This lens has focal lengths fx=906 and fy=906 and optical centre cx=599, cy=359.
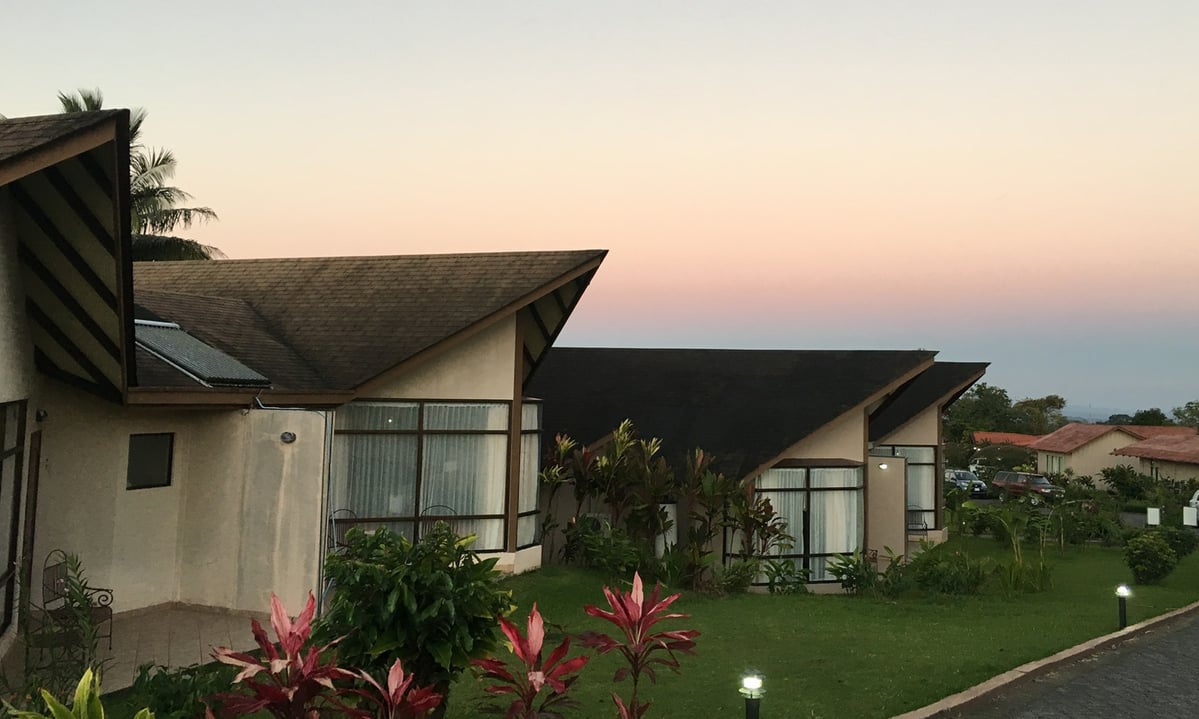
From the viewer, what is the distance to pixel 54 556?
11.5 m

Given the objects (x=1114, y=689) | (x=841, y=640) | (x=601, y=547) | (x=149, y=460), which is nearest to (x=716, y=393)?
(x=601, y=547)

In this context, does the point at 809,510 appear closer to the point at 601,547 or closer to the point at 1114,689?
the point at 601,547

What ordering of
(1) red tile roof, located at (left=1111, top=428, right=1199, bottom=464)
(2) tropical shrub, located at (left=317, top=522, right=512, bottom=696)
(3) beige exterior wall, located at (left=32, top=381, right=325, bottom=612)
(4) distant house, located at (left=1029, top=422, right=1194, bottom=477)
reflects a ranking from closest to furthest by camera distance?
(2) tropical shrub, located at (left=317, top=522, right=512, bottom=696) < (3) beige exterior wall, located at (left=32, top=381, right=325, bottom=612) < (1) red tile roof, located at (left=1111, top=428, right=1199, bottom=464) < (4) distant house, located at (left=1029, top=422, right=1194, bottom=477)

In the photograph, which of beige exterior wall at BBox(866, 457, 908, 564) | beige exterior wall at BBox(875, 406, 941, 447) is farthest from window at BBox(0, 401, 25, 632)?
beige exterior wall at BBox(875, 406, 941, 447)

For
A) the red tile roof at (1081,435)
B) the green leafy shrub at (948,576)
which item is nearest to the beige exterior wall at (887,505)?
the green leafy shrub at (948,576)

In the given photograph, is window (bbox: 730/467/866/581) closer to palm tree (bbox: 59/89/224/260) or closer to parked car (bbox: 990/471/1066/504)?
parked car (bbox: 990/471/1066/504)

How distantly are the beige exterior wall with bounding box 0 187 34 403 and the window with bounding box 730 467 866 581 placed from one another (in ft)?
46.0

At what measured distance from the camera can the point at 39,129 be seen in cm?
715

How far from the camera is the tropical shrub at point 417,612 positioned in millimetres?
7031

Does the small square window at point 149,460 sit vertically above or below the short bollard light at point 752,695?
above

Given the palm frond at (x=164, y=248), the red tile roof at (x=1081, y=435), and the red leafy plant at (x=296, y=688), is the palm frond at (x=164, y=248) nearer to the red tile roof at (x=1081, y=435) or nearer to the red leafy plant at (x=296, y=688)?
the red leafy plant at (x=296, y=688)

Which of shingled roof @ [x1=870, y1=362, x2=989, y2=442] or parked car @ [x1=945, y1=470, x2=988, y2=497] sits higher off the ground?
shingled roof @ [x1=870, y1=362, x2=989, y2=442]

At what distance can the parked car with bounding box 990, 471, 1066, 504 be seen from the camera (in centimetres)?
3775

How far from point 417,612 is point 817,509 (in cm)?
1437
